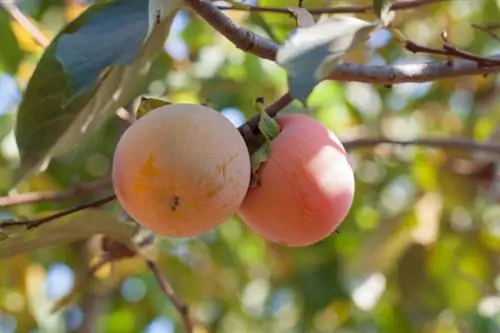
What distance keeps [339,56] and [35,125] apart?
13.5 inches

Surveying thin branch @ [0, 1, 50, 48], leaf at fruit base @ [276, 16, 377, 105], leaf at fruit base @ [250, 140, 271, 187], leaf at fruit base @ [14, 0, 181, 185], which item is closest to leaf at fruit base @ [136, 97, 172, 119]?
leaf at fruit base @ [14, 0, 181, 185]

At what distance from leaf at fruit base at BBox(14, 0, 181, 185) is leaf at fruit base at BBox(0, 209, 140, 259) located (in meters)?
A: 0.11

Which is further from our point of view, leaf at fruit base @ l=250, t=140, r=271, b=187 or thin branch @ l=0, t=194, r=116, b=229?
thin branch @ l=0, t=194, r=116, b=229

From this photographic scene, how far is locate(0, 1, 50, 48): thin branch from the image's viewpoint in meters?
1.53

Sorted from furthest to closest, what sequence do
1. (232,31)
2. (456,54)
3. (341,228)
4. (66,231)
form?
1. (341,228)
2. (66,231)
3. (456,54)
4. (232,31)

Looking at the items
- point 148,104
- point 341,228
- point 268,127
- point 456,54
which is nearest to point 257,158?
point 268,127

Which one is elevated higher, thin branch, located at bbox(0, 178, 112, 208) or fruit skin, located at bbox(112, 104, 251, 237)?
fruit skin, located at bbox(112, 104, 251, 237)

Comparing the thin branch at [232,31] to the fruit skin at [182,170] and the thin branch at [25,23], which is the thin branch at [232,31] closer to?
the fruit skin at [182,170]

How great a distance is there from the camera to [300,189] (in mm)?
933

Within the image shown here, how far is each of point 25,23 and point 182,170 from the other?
2.66ft

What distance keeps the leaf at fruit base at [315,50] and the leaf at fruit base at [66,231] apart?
0.44m

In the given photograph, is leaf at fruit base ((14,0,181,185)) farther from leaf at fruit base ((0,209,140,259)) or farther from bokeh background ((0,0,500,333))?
bokeh background ((0,0,500,333))

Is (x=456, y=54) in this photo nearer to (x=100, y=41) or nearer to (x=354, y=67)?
(x=354, y=67)

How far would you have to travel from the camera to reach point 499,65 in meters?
1.03
